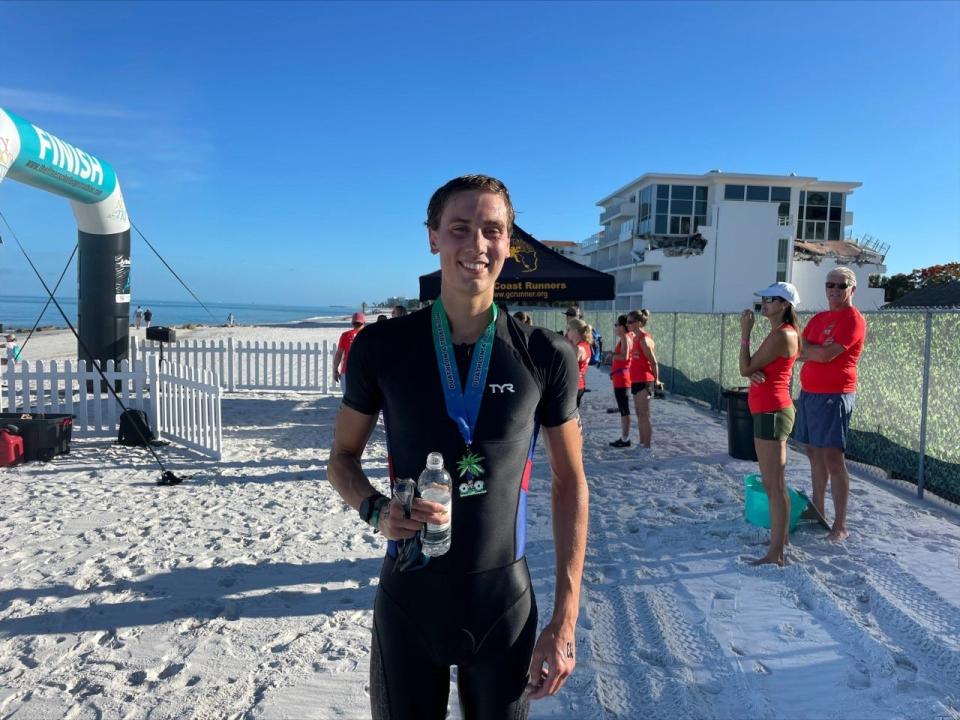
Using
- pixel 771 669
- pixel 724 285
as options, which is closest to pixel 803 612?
pixel 771 669

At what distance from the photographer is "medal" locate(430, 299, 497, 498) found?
1712 millimetres

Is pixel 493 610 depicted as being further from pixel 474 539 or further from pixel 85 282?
pixel 85 282

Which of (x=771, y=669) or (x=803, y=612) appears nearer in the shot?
(x=771, y=669)

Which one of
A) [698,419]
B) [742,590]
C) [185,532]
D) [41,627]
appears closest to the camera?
[41,627]

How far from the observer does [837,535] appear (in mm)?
5227

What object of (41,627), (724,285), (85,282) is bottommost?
(41,627)

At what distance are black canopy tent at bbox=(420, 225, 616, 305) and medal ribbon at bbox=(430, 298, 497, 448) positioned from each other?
7800 millimetres

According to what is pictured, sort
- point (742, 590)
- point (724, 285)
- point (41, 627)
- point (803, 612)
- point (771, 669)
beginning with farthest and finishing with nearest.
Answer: point (724, 285) → point (742, 590) → point (803, 612) → point (41, 627) → point (771, 669)

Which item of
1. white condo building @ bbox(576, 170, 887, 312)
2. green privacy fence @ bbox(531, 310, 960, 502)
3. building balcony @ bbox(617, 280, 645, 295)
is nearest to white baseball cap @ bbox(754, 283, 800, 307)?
green privacy fence @ bbox(531, 310, 960, 502)

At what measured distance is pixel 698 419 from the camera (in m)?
11.6

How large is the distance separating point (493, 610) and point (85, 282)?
1181cm

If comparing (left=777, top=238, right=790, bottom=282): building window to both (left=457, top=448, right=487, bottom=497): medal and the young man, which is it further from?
(left=457, top=448, right=487, bottom=497): medal

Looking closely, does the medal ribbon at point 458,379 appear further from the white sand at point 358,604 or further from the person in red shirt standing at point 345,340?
the person in red shirt standing at point 345,340

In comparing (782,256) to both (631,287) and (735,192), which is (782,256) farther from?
(631,287)
